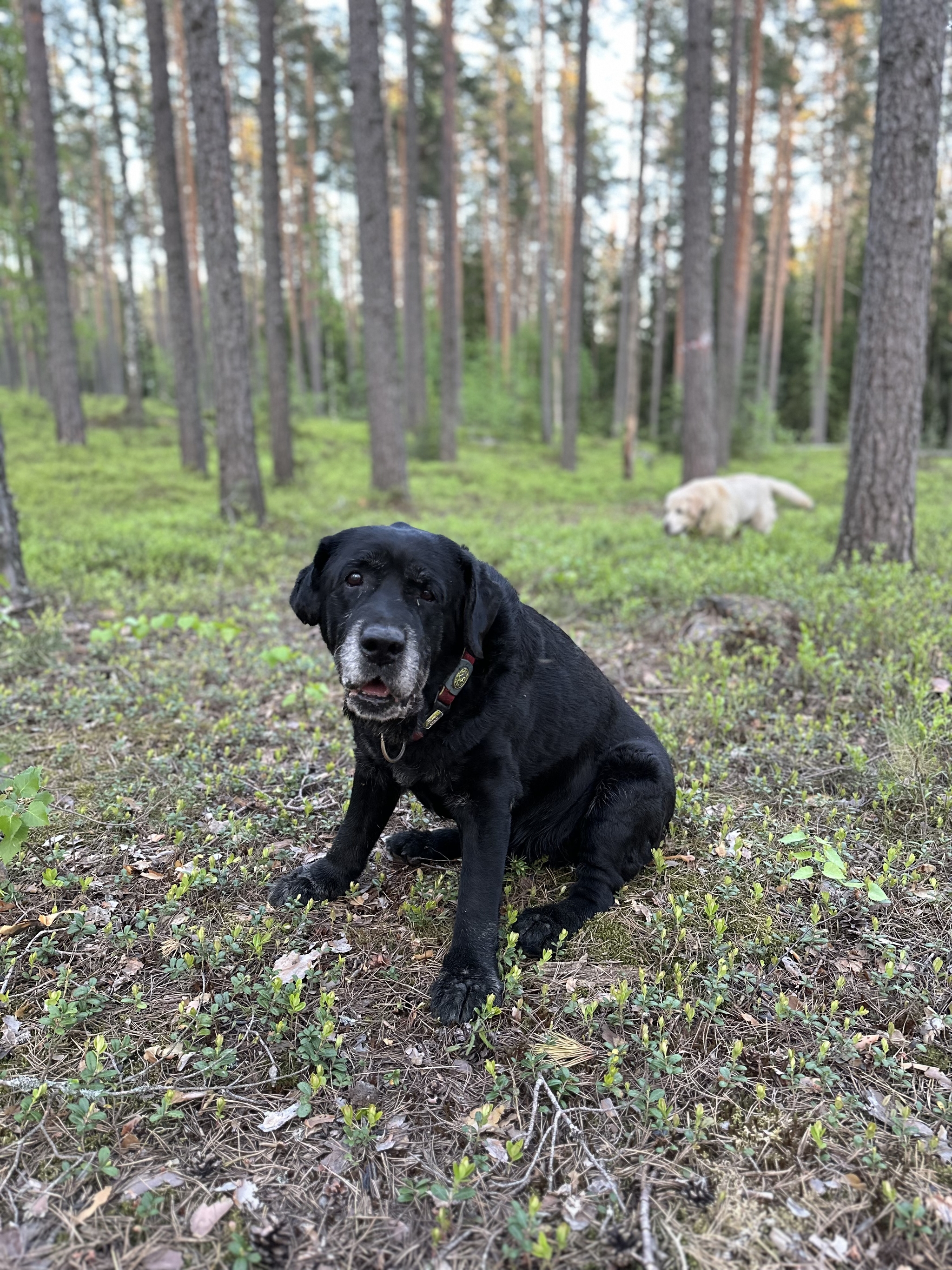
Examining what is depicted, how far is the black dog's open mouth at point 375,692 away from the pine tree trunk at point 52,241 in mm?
17241

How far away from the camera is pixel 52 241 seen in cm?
1602

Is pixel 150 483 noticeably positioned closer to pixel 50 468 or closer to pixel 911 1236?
pixel 50 468

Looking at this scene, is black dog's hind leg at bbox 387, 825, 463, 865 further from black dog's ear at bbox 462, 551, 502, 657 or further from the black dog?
black dog's ear at bbox 462, 551, 502, 657

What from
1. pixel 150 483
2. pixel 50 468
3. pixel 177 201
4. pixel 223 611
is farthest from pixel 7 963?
pixel 177 201

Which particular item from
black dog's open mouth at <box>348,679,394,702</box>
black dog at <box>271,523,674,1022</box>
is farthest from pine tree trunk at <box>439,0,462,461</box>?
black dog's open mouth at <box>348,679,394,702</box>

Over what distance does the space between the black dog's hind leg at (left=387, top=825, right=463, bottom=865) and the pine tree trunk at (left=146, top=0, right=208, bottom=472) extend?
45.5 feet

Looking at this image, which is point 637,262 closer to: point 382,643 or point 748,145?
point 748,145

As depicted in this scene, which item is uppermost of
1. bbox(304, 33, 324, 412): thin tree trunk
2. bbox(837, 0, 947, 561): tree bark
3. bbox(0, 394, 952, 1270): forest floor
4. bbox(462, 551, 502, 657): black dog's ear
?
bbox(304, 33, 324, 412): thin tree trunk

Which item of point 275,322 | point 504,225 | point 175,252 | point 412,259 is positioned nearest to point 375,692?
point 275,322

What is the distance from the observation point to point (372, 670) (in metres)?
2.46

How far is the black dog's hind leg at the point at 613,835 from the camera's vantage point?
293 cm

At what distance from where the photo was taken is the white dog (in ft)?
33.7

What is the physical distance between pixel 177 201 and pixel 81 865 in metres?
15.7

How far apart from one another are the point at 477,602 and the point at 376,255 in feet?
38.9
